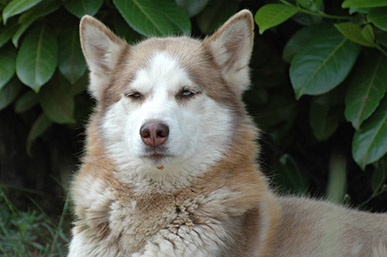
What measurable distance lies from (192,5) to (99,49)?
962 millimetres

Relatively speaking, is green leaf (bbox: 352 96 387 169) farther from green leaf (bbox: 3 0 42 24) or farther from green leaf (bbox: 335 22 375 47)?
green leaf (bbox: 3 0 42 24)

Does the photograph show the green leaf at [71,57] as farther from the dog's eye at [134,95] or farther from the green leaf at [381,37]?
the green leaf at [381,37]

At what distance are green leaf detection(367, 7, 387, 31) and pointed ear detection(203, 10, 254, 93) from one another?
877 mm

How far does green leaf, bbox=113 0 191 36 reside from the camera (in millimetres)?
4617

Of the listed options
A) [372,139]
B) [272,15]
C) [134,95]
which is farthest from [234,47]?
[372,139]

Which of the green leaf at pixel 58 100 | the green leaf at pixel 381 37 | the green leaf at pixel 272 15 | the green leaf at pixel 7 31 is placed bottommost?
the green leaf at pixel 58 100

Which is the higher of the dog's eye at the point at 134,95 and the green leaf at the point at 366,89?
the dog's eye at the point at 134,95

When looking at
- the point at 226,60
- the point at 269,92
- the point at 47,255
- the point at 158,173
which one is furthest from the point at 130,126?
the point at 269,92

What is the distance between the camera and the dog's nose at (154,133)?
3.55 meters

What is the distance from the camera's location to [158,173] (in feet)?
12.5

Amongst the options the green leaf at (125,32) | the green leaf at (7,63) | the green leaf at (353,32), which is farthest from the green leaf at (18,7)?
the green leaf at (353,32)

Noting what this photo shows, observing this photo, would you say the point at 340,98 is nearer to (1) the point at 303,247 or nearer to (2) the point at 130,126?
(1) the point at 303,247

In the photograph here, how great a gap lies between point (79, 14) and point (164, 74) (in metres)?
1.24

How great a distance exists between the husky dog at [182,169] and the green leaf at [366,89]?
0.82 m
